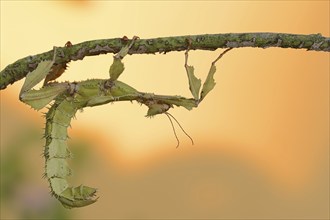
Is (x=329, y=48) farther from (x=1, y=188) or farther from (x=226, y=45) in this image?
(x=1, y=188)

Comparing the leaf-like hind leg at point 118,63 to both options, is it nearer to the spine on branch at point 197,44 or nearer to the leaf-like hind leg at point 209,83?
the spine on branch at point 197,44

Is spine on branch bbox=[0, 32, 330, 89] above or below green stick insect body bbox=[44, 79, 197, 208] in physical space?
above

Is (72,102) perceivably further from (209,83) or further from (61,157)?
(209,83)

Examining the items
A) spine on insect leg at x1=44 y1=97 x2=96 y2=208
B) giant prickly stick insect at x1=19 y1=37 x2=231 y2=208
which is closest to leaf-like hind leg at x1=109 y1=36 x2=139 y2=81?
giant prickly stick insect at x1=19 y1=37 x2=231 y2=208

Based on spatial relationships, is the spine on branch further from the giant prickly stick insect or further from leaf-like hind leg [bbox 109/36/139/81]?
the giant prickly stick insect

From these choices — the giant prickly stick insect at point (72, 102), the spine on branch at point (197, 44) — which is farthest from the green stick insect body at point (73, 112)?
the spine on branch at point (197, 44)

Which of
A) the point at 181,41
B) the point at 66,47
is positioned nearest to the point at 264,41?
the point at 181,41

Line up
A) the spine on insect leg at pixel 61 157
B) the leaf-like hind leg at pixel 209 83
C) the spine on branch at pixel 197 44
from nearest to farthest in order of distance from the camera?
the spine on branch at pixel 197 44, the leaf-like hind leg at pixel 209 83, the spine on insect leg at pixel 61 157

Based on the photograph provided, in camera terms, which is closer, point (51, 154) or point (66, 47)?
point (66, 47)

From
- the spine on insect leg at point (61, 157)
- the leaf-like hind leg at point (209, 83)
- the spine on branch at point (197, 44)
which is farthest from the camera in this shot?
the spine on insect leg at point (61, 157)
